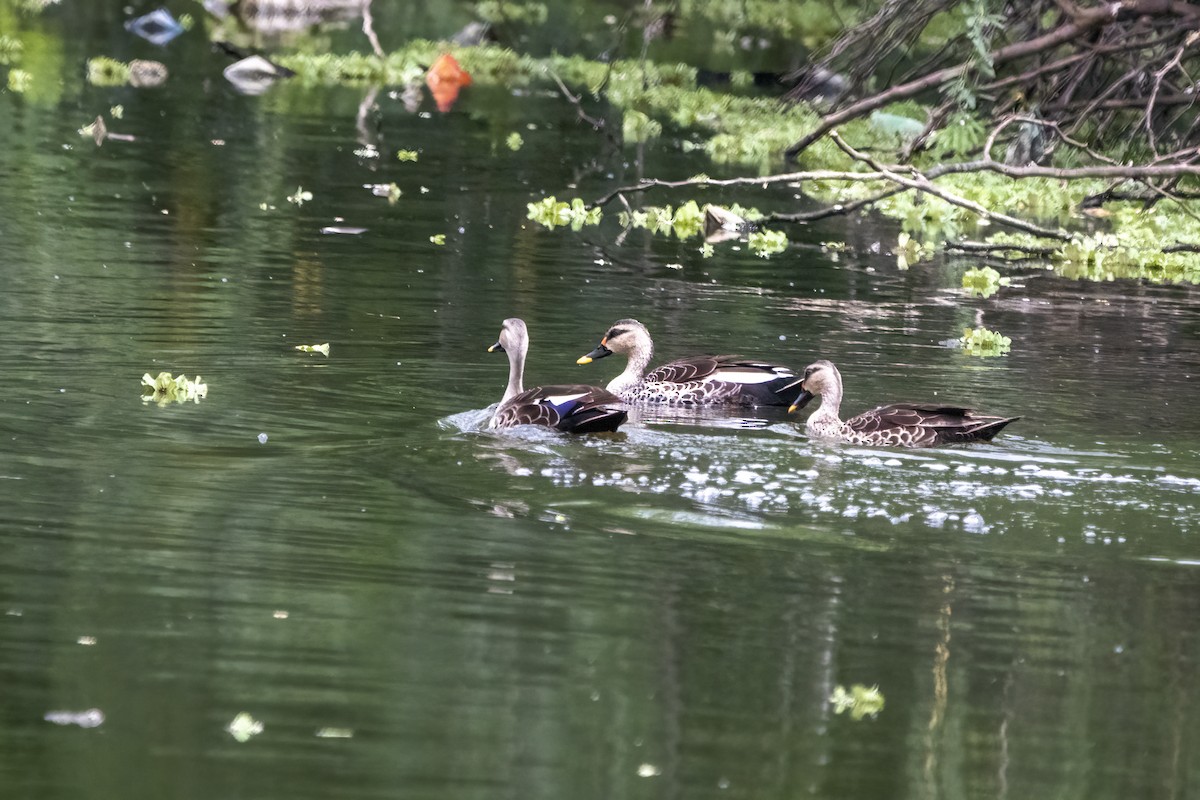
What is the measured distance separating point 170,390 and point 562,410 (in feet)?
8.02

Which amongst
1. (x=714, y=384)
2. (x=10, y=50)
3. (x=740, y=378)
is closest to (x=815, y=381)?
(x=740, y=378)

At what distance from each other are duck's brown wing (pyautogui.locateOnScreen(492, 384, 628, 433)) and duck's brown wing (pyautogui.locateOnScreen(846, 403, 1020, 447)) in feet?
5.38

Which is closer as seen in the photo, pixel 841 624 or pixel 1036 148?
pixel 841 624

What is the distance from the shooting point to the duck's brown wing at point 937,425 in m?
11.6

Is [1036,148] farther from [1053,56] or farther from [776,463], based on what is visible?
[776,463]

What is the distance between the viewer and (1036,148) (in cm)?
2611

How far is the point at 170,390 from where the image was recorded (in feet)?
39.9

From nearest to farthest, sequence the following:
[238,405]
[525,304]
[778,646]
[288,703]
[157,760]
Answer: [157,760] < [288,703] < [778,646] < [238,405] < [525,304]

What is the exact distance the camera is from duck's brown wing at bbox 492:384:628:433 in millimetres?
11797

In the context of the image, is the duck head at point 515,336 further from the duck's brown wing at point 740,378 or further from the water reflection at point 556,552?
the duck's brown wing at point 740,378

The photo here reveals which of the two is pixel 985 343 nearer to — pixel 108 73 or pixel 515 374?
pixel 515 374

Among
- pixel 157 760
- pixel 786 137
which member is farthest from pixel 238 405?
pixel 786 137

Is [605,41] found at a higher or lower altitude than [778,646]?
higher

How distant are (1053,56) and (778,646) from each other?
18297mm
